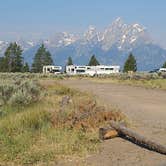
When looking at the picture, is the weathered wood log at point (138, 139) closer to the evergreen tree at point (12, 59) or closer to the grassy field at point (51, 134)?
the grassy field at point (51, 134)

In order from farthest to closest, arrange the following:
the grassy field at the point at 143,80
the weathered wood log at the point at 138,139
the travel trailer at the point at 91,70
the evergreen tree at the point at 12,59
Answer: the evergreen tree at the point at 12,59, the travel trailer at the point at 91,70, the grassy field at the point at 143,80, the weathered wood log at the point at 138,139

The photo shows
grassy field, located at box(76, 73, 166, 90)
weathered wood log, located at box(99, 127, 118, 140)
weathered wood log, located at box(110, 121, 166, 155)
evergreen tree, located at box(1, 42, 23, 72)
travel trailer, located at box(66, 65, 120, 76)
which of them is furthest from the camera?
evergreen tree, located at box(1, 42, 23, 72)

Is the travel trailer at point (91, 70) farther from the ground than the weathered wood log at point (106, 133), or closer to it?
closer to it

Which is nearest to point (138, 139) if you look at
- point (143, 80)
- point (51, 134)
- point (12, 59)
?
point (51, 134)

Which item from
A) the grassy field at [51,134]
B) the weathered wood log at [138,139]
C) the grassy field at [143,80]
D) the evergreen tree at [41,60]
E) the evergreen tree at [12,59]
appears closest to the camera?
the weathered wood log at [138,139]

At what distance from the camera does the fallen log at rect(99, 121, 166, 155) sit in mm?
8893

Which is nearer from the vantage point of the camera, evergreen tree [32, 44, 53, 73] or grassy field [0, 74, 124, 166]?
grassy field [0, 74, 124, 166]

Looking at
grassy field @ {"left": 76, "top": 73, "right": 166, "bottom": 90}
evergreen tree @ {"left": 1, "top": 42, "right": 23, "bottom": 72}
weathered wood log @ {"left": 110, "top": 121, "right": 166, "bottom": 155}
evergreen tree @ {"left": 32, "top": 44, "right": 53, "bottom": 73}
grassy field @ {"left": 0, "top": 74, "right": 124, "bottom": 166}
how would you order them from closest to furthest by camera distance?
weathered wood log @ {"left": 110, "top": 121, "right": 166, "bottom": 155}, grassy field @ {"left": 0, "top": 74, "right": 124, "bottom": 166}, grassy field @ {"left": 76, "top": 73, "right": 166, "bottom": 90}, evergreen tree @ {"left": 1, "top": 42, "right": 23, "bottom": 72}, evergreen tree @ {"left": 32, "top": 44, "right": 53, "bottom": 73}

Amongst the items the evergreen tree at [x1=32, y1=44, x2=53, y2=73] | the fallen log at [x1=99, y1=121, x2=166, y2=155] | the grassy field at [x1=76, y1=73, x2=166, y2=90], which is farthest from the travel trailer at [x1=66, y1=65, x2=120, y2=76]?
the fallen log at [x1=99, y1=121, x2=166, y2=155]

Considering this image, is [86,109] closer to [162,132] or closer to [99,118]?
[99,118]

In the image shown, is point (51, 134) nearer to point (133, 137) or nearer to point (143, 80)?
point (133, 137)

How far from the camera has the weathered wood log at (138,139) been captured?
884 cm

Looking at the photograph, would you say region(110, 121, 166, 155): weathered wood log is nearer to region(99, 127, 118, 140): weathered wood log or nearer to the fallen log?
the fallen log

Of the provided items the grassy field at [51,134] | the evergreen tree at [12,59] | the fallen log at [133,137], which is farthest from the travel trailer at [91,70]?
the fallen log at [133,137]
